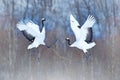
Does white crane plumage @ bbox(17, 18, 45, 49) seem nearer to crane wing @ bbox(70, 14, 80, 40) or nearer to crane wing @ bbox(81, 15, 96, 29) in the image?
crane wing @ bbox(70, 14, 80, 40)

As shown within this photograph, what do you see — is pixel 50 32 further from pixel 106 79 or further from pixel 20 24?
pixel 106 79

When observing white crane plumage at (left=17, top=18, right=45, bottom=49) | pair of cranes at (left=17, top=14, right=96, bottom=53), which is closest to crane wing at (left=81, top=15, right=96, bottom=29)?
pair of cranes at (left=17, top=14, right=96, bottom=53)

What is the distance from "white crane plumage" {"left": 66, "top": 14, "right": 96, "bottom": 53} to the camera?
330 centimetres

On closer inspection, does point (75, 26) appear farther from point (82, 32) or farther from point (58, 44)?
point (58, 44)

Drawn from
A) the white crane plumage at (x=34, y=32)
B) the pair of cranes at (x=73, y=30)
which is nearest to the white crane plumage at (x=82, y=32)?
the pair of cranes at (x=73, y=30)

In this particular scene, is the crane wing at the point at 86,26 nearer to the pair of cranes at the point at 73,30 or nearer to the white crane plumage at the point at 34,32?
the pair of cranes at the point at 73,30

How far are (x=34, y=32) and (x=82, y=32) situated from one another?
427 mm

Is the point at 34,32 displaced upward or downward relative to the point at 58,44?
upward

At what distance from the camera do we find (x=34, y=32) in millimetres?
3291

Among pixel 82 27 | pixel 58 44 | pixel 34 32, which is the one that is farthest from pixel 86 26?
pixel 34 32

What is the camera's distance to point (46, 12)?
3.28 m

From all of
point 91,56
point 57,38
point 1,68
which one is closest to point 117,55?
point 91,56

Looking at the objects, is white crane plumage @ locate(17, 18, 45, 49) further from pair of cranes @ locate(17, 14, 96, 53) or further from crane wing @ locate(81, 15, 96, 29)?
crane wing @ locate(81, 15, 96, 29)

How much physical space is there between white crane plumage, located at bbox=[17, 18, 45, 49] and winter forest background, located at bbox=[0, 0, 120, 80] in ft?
0.12
